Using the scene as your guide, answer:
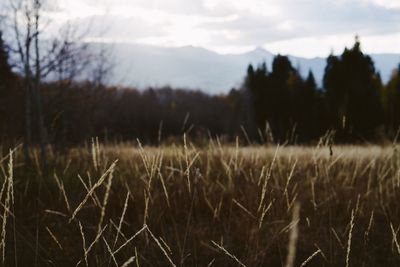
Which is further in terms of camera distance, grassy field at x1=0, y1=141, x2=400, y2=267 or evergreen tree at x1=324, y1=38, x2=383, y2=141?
evergreen tree at x1=324, y1=38, x2=383, y2=141

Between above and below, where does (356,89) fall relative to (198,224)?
above

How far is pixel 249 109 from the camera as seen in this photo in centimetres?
3678

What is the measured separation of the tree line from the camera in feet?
24.8

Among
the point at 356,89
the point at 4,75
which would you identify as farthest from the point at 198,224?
the point at 356,89

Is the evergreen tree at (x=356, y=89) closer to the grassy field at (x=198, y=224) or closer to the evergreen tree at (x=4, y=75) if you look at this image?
the evergreen tree at (x=4, y=75)

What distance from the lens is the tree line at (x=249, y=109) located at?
755cm

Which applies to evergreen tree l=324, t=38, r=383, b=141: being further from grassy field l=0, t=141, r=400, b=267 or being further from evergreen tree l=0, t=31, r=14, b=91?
grassy field l=0, t=141, r=400, b=267

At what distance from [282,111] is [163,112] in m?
16.5

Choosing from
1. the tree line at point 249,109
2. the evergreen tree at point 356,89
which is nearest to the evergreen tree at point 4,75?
the tree line at point 249,109

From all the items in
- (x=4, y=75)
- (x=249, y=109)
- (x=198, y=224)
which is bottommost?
(x=198, y=224)

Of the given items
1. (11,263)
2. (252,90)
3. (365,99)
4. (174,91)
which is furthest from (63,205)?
(174,91)

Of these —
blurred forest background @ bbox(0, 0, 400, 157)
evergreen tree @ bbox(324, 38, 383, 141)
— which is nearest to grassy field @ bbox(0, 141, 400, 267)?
blurred forest background @ bbox(0, 0, 400, 157)

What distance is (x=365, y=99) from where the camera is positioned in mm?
26797

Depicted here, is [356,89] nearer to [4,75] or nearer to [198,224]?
[4,75]
